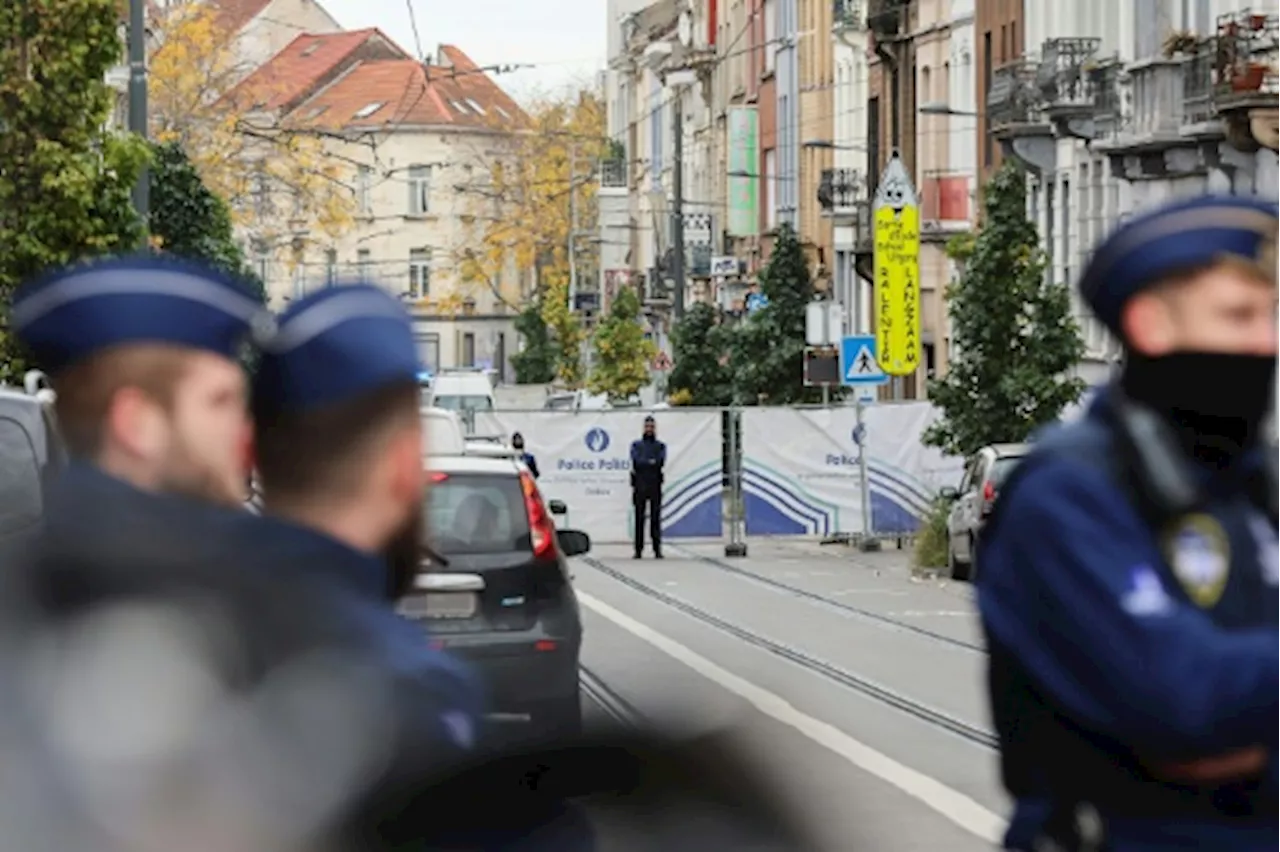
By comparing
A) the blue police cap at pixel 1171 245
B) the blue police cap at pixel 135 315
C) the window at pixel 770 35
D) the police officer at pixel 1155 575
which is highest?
the window at pixel 770 35

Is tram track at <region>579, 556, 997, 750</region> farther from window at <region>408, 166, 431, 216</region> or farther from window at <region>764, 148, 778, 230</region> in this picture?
window at <region>408, 166, 431, 216</region>

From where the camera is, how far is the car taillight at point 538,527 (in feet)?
56.1

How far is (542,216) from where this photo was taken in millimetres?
134750

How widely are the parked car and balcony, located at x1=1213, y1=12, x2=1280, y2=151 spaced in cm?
420

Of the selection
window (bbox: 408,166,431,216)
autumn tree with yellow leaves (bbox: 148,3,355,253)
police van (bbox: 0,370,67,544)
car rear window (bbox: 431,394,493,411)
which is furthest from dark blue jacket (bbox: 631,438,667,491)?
window (bbox: 408,166,431,216)

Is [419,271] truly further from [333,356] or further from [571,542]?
[333,356]

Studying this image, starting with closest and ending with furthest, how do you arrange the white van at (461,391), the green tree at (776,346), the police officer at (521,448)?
the police officer at (521,448), the green tree at (776,346), the white van at (461,391)

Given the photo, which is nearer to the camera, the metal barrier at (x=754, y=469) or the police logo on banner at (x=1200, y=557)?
the police logo on banner at (x=1200, y=557)

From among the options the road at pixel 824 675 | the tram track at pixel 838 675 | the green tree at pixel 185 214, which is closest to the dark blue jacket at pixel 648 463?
the road at pixel 824 675

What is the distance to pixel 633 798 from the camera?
10.1ft

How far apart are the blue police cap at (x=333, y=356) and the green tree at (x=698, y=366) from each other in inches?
2532

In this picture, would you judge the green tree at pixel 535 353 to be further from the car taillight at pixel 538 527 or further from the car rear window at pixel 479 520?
the car rear window at pixel 479 520

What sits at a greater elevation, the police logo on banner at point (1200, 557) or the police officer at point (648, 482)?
the police logo on banner at point (1200, 557)

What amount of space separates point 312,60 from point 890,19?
6760 centimetres
